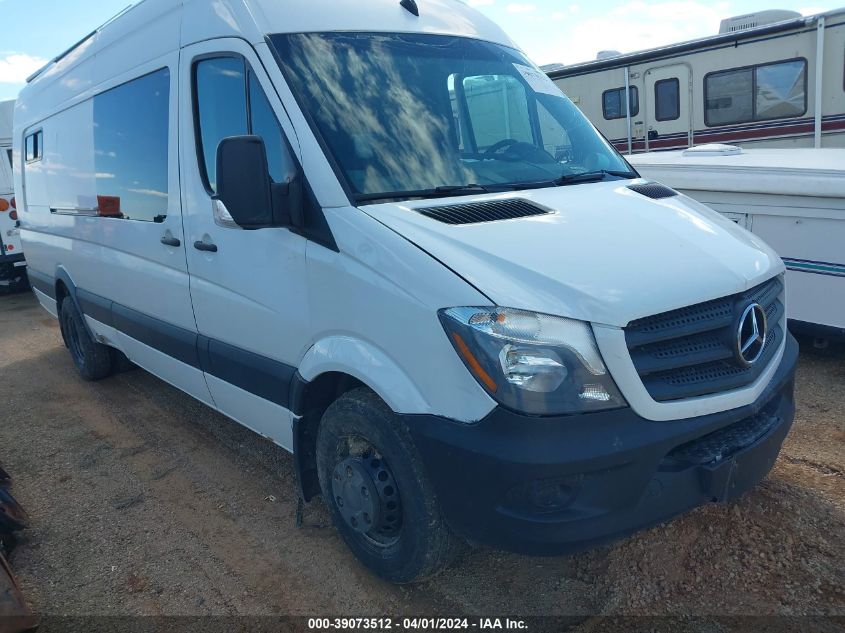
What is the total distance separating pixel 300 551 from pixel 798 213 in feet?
13.4

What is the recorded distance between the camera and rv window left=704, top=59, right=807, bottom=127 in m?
9.46

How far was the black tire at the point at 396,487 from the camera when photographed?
273 centimetres

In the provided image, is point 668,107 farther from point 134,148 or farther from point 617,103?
point 134,148

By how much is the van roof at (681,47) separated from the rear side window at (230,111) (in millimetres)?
8358

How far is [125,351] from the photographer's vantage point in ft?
17.4

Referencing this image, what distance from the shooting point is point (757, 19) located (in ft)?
34.4

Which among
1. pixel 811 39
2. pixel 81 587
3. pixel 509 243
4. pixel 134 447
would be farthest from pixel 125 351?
pixel 811 39

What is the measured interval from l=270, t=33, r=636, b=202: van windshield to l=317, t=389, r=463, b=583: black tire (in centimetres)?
90

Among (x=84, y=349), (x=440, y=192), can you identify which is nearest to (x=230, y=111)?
(x=440, y=192)

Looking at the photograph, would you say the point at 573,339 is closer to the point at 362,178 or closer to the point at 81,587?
the point at 362,178

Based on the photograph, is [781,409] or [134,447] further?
[134,447]

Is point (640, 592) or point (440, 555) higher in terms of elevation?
point (440, 555)

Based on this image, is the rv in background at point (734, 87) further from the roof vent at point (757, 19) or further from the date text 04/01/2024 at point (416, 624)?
the date text 04/01/2024 at point (416, 624)

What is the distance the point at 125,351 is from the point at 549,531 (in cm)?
392
